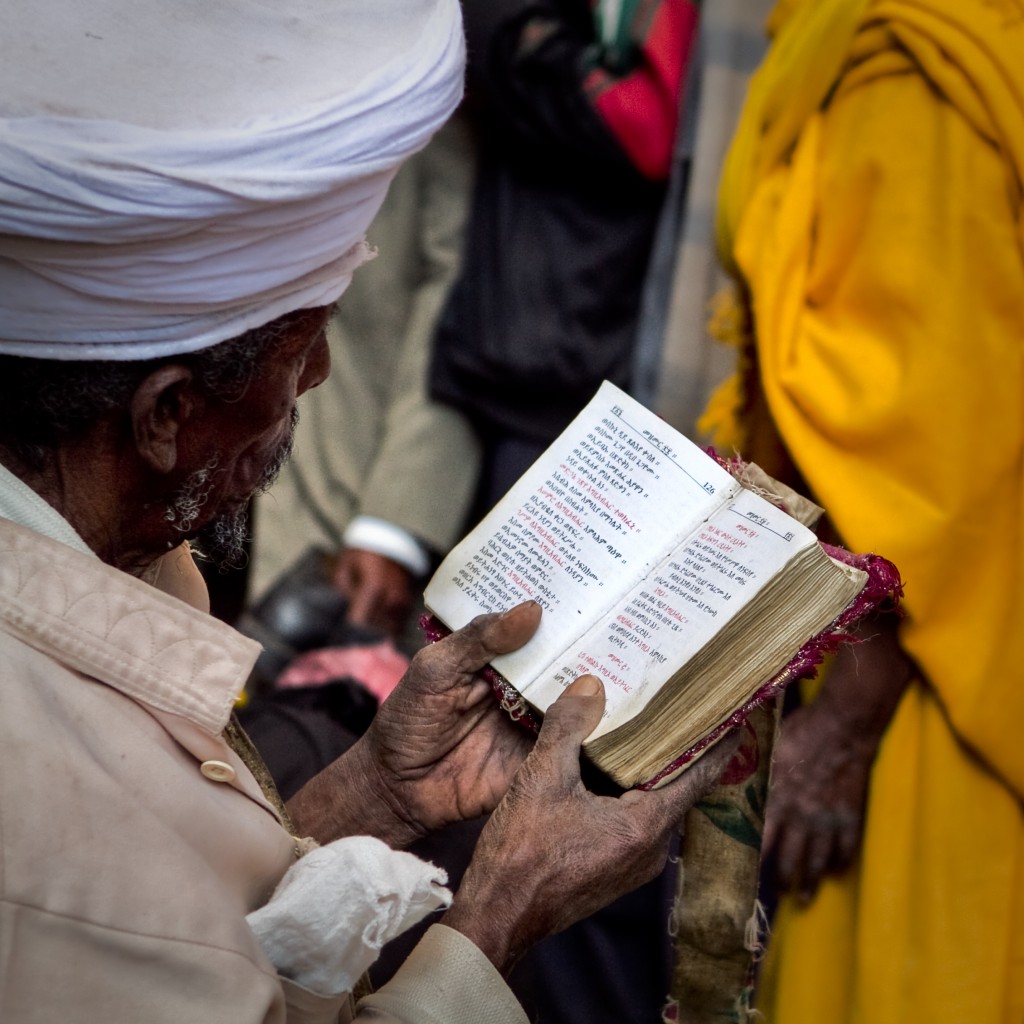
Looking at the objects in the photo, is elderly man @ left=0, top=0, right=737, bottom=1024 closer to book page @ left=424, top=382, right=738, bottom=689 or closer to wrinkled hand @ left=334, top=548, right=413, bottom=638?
book page @ left=424, top=382, right=738, bottom=689

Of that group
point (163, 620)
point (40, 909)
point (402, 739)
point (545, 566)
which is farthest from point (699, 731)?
point (40, 909)

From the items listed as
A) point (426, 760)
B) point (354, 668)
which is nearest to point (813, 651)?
point (426, 760)

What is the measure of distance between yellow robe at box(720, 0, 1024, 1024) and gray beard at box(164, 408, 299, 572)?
0.83 metres

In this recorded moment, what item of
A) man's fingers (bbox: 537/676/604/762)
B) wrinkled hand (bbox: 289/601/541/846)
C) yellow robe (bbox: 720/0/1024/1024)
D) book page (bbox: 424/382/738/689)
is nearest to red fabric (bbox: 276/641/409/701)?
wrinkled hand (bbox: 289/601/541/846)

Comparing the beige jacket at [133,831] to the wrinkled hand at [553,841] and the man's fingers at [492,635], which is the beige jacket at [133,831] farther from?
the man's fingers at [492,635]

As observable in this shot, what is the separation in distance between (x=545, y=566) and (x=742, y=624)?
0.24 meters

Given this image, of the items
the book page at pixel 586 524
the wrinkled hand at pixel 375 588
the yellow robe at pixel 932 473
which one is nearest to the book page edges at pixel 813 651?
the book page at pixel 586 524

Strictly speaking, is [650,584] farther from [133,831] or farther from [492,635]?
[133,831]

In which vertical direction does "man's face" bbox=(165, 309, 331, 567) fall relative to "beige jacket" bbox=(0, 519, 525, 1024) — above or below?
above

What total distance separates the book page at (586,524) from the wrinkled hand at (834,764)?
2.03ft

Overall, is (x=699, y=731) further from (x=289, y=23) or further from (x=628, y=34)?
(x=628, y=34)

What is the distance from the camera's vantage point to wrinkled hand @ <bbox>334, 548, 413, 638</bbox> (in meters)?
2.90

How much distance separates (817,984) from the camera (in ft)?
5.91

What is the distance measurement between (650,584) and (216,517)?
0.46m
